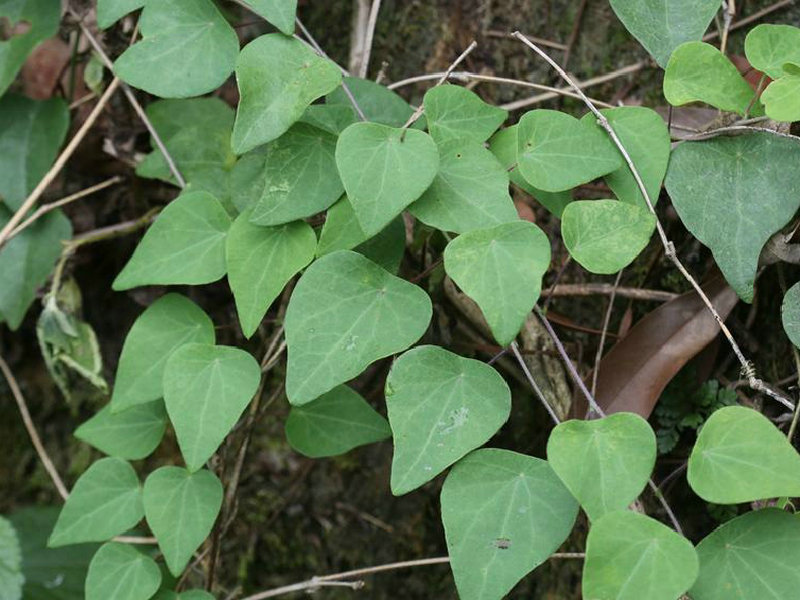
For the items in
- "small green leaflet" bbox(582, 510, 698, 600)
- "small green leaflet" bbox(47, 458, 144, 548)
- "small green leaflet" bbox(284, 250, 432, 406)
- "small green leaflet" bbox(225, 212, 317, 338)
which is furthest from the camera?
"small green leaflet" bbox(47, 458, 144, 548)

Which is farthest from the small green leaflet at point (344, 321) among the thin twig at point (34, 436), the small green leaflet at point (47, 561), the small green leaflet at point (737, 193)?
the small green leaflet at point (47, 561)

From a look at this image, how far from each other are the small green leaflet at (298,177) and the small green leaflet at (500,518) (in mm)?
329

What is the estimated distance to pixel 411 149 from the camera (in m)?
0.88

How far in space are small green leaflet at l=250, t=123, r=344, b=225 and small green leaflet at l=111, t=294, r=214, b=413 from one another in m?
0.18

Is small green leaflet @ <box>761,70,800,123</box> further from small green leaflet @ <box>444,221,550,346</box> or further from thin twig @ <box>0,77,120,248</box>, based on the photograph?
thin twig @ <box>0,77,120,248</box>

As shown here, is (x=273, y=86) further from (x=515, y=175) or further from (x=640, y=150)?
(x=640, y=150)

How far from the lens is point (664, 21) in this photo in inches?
37.9

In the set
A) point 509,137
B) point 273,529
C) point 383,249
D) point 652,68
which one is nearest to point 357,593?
point 273,529

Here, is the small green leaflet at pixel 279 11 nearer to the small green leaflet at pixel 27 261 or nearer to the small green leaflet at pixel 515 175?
the small green leaflet at pixel 515 175

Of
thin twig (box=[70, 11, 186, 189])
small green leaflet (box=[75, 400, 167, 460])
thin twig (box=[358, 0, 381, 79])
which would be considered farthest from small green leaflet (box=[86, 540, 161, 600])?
thin twig (box=[358, 0, 381, 79])

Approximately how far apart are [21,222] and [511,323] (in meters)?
0.87

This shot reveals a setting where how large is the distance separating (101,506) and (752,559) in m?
0.73

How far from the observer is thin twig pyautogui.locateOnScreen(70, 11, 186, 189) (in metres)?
1.21

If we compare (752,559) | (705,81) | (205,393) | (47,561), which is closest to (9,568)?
(47,561)
